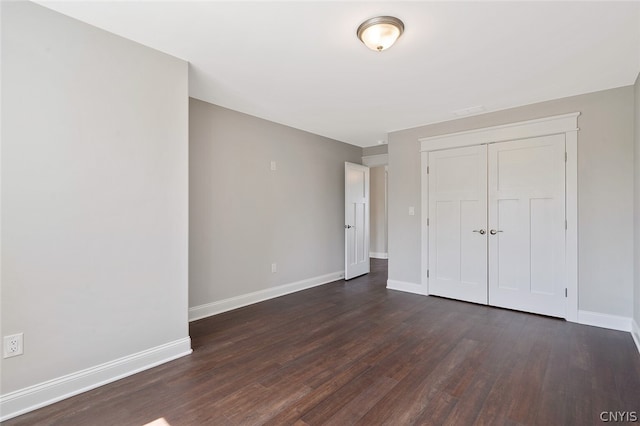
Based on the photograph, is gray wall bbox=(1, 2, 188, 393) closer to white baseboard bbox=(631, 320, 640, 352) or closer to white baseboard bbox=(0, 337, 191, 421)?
white baseboard bbox=(0, 337, 191, 421)

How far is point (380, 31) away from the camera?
2.05 m

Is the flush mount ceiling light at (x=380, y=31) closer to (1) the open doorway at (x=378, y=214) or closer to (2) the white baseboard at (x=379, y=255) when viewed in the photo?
(1) the open doorway at (x=378, y=214)

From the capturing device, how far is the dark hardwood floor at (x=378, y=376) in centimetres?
180

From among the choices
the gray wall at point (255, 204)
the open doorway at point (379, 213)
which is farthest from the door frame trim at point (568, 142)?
the open doorway at point (379, 213)

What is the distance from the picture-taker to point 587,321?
10.6 feet

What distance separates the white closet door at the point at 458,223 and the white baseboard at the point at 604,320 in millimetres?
970

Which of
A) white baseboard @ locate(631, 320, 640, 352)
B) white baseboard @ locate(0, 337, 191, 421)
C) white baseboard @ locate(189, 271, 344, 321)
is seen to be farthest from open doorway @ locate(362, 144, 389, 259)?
white baseboard @ locate(0, 337, 191, 421)

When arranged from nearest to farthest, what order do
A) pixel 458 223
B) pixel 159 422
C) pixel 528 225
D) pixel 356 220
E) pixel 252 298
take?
pixel 159 422 < pixel 528 225 < pixel 252 298 < pixel 458 223 < pixel 356 220

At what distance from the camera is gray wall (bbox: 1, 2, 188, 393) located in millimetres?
1811

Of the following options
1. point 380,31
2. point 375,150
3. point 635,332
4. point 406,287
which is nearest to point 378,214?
point 375,150

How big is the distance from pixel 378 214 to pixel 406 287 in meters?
3.72

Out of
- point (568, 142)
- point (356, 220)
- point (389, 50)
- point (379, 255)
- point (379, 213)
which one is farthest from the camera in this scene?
point (379, 213)

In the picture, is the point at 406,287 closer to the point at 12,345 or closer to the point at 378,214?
the point at 378,214

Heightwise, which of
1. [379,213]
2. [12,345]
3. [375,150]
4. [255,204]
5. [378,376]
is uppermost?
[375,150]
